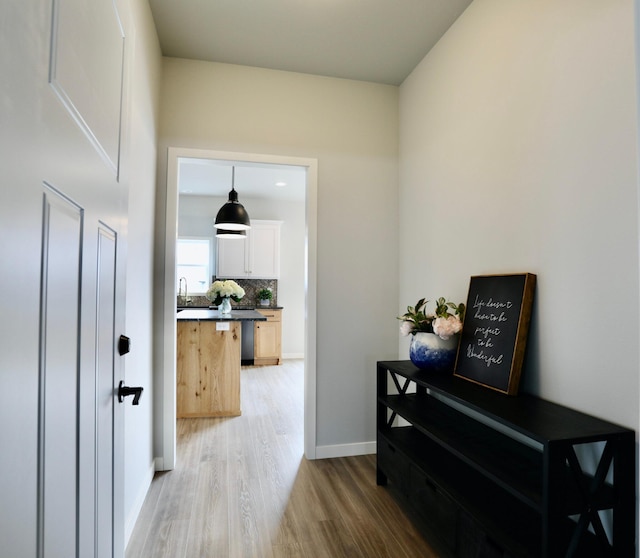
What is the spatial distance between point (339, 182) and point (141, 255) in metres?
1.47

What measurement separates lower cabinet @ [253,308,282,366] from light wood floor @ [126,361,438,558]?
3021 mm

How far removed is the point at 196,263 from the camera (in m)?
6.76

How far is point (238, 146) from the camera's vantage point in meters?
2.77

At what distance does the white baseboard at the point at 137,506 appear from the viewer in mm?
1889

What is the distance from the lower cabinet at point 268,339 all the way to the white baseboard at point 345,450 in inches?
142

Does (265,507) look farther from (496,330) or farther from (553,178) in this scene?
(553,178)

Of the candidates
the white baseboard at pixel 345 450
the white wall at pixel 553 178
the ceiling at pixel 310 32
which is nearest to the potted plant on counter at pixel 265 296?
the white baseboard at pixel 345 450

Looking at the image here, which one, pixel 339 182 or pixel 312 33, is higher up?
pixel 312 33

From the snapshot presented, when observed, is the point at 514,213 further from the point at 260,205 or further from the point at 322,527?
the point at 260,205

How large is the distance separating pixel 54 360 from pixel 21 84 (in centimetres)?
46

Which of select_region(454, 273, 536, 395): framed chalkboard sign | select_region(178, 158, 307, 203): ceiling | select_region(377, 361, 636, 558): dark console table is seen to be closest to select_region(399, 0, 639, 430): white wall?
select_region(454, 273, 536, 395): framed chalkboard sign

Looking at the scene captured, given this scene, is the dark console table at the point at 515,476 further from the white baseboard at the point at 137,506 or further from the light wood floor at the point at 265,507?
the white baseboard at the point at 137,506

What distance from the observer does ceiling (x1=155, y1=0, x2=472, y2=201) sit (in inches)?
87.4

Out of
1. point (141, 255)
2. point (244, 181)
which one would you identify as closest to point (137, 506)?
point (141, 255)
